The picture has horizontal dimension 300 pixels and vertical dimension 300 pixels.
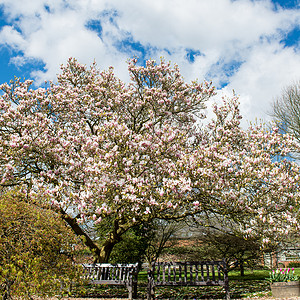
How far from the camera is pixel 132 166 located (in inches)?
359

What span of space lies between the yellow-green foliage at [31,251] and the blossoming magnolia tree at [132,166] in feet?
6.44

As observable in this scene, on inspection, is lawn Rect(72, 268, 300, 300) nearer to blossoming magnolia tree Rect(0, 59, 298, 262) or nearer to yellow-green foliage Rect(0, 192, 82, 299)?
blossoming magnolia tree Rect(0, 59, 298, 262)

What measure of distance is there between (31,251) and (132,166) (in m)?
4.62

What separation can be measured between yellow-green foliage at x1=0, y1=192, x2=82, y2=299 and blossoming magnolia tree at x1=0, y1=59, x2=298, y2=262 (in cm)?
196

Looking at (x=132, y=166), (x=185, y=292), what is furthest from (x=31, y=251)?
(x=185, y=292)

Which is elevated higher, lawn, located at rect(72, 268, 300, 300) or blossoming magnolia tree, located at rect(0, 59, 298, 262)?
blossoming magnolia tree, located at rect(0, 59, 298, 262)

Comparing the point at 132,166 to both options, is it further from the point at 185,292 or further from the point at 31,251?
the point at 185,292

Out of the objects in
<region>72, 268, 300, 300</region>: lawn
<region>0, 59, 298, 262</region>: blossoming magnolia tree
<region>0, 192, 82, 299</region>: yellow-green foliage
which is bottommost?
<region>72, 268, 300, 300</region>: lawn

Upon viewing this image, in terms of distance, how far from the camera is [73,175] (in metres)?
9.80

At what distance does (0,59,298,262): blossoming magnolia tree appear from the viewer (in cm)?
848

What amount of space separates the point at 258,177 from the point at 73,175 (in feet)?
21.6

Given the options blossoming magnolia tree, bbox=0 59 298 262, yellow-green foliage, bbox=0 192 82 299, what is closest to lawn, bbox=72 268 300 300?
blossoming magnolia tree, bbox=0 59 298 262

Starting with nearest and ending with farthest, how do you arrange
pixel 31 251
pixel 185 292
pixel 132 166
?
pixel 31 251 → pixel 132 166 → pixel 185 292

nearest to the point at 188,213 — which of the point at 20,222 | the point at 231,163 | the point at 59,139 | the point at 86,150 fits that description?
the point at 231,163
